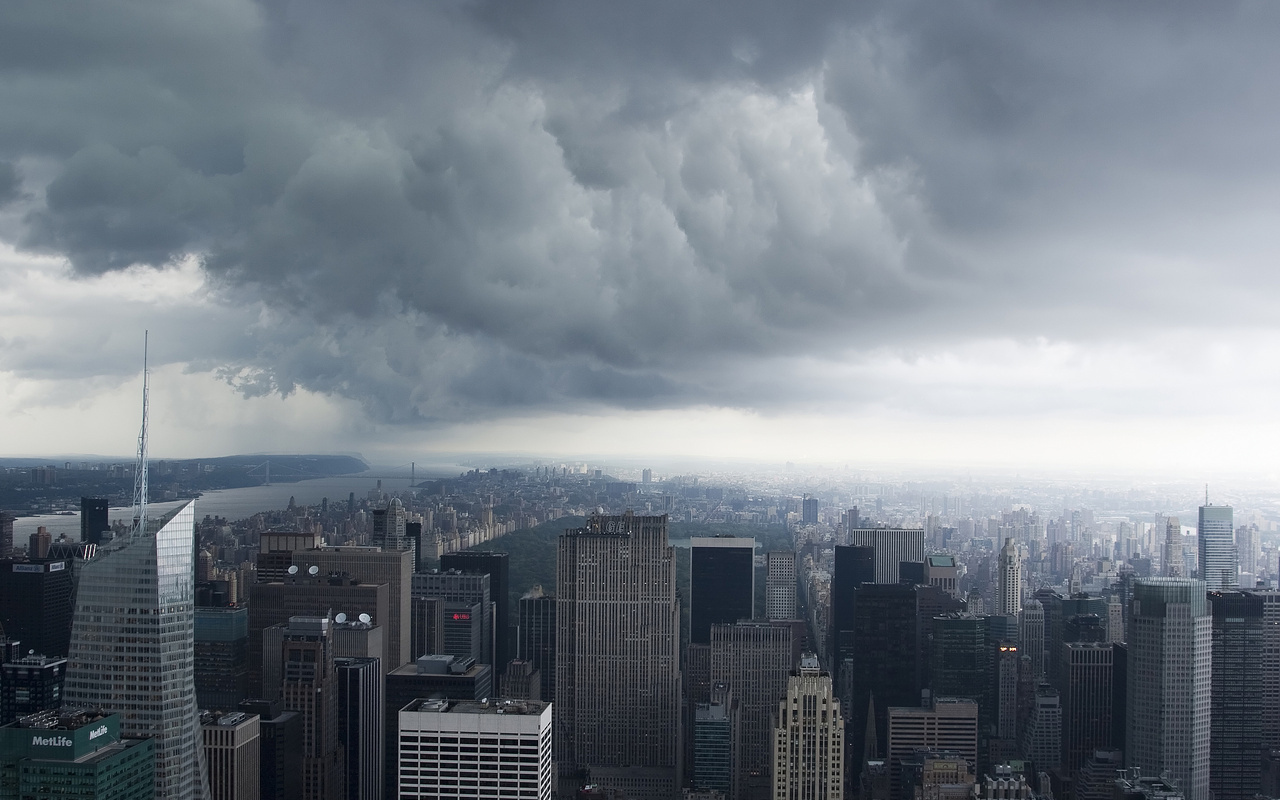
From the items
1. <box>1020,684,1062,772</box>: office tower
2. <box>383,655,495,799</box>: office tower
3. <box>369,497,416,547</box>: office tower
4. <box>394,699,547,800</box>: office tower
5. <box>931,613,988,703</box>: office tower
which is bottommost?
<box>1020,684,1062,772</box>: office tower

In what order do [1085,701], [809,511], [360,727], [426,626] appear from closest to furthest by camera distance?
1. [360,727]
2. [1085,701]
3. [426,626]
4. [809,511]

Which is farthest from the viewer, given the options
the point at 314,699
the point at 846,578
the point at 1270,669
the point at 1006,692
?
the point at 846,578

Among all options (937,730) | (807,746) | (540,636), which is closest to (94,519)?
(540,636)

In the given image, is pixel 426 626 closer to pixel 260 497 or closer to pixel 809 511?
pixel 260 497

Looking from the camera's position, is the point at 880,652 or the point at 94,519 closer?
the point at 94,519

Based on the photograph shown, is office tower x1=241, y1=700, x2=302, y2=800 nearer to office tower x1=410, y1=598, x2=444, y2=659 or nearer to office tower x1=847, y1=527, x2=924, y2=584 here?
office tower x1=410, y1=598, x2=444, y2=659

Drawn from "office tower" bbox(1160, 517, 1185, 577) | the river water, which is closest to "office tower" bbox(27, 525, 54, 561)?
the river water

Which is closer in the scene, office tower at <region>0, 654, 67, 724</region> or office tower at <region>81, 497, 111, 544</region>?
office tower at <region>0, 654, 67, 724</region>
